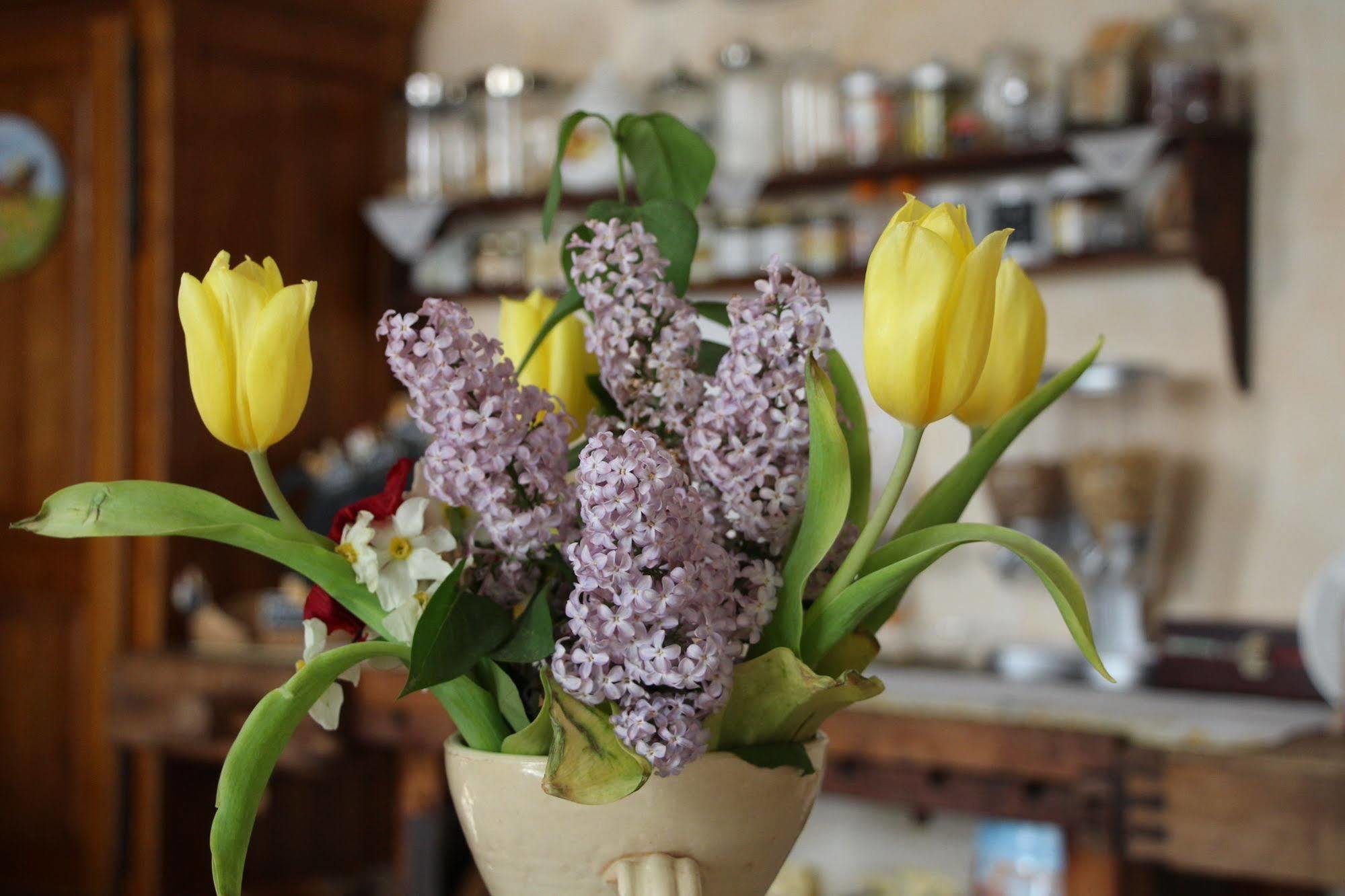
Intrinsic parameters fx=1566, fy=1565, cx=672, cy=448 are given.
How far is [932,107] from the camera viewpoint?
276cm

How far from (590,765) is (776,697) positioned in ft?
0.27

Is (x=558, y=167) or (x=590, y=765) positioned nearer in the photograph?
(x=590, y=765)

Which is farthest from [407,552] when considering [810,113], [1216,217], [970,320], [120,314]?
[120,314]

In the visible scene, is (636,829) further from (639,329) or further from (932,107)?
(932,107)

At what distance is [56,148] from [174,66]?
35 cm

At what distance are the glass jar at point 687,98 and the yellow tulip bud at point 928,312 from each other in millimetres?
2470

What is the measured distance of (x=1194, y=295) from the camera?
8.53ft

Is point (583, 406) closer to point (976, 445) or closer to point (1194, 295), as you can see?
point (976, 445)

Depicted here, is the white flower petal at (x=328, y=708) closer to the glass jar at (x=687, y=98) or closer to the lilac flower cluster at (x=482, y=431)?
the lilac flower cluster at (x=482, y=431)

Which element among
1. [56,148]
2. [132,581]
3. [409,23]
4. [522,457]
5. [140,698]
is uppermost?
[409,23]

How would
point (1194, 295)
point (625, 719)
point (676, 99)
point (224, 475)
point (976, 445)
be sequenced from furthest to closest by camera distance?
point (224, 475) → point (676, 99) → point (1194, 295) → point (976, 445) → point (625, 719)

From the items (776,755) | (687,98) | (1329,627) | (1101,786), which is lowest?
(1101,786)

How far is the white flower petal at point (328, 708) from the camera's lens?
0.59 meters

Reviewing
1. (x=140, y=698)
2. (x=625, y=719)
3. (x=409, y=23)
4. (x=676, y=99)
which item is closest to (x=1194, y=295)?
(x=676, y=99)
